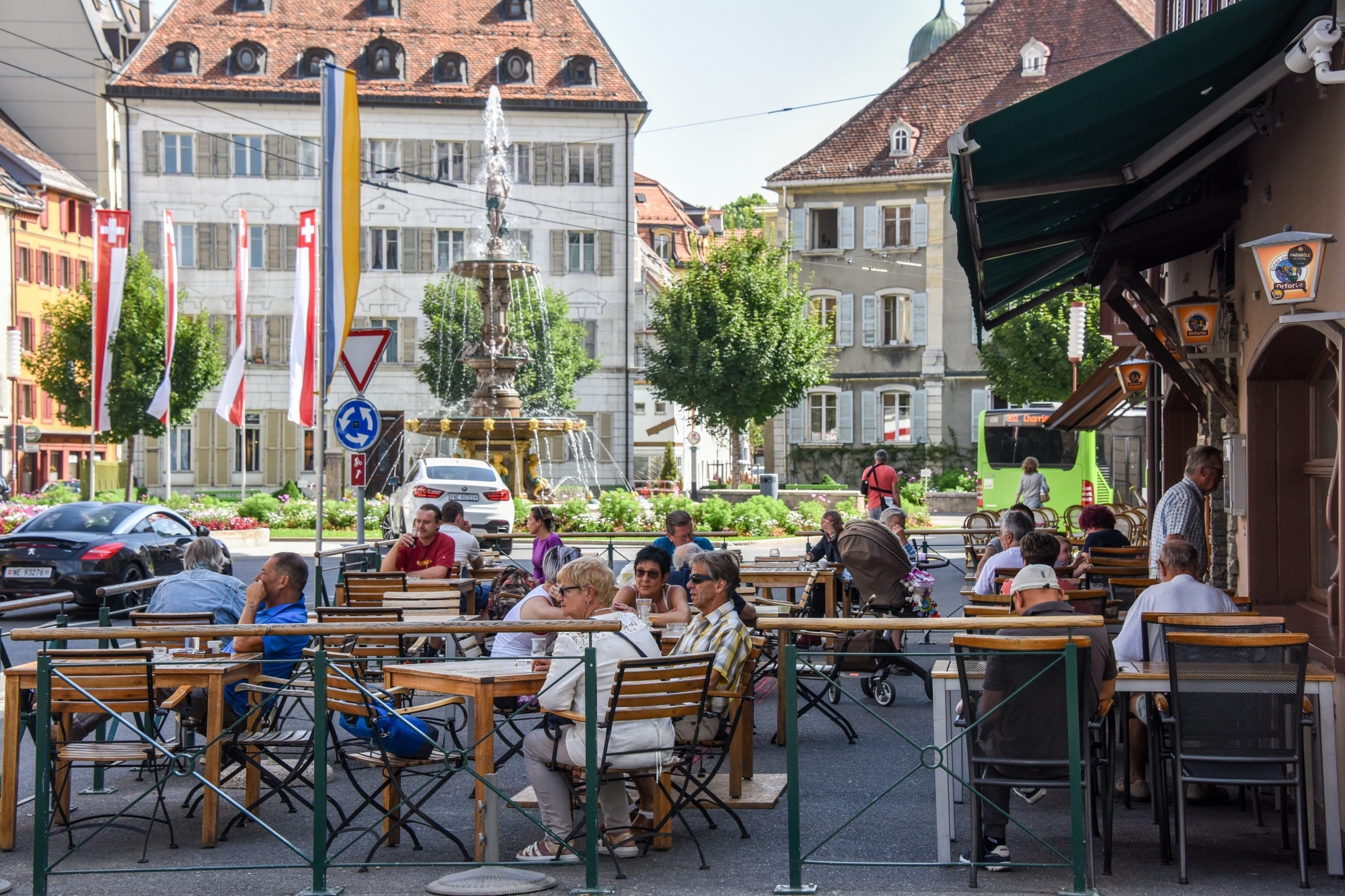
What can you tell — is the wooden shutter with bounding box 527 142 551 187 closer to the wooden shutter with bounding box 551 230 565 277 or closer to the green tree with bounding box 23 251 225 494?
the wooden shutter with bounding box 551 230 565 277

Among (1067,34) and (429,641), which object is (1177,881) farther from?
(1067,34)

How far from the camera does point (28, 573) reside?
1859 cm

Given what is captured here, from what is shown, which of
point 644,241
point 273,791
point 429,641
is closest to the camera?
point 273,791

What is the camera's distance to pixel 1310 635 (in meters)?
8.77

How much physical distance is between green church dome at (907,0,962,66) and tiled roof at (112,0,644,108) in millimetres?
27944

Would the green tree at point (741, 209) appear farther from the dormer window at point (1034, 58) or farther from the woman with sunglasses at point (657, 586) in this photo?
the woman with sunglasses at point (657, 586)

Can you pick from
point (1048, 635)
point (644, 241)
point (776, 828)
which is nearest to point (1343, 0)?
point (1048, 635)

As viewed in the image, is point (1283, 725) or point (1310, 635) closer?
→ point (1283, 725)

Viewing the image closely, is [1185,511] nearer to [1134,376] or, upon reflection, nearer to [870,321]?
[1134,376]

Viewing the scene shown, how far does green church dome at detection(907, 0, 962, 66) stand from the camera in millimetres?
82312

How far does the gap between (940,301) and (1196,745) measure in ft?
166

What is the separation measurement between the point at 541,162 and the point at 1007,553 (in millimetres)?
47629

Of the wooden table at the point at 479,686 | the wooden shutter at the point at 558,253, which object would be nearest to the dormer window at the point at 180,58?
the wooden shutter at the point at 558,253

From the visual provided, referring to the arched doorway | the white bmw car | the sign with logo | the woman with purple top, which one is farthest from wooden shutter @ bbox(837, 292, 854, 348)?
the arched doorway
